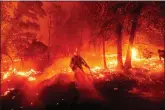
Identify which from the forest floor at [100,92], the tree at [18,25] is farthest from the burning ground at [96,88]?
the tree at [18,25]

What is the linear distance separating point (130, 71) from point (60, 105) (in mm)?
8456

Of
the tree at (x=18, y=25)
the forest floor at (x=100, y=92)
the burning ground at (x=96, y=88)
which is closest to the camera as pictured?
the forest floor at (x=100, y=92)

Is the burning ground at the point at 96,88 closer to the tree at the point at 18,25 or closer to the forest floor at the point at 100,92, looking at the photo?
the forest floor at the point at 100,92

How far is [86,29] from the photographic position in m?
28.0

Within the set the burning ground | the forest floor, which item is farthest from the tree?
the forest floor

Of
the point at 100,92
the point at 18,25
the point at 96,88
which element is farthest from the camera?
the point at 18,25

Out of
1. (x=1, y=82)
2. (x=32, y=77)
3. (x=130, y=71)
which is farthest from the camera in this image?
(x=130, y=71)

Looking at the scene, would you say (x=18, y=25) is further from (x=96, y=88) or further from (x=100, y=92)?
(x=100, y=92)

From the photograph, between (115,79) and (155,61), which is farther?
(155,61)

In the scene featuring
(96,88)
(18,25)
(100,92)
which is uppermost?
(18,25)

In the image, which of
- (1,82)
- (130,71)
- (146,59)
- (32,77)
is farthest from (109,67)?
(1,82)

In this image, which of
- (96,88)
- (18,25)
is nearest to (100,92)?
(96,88)

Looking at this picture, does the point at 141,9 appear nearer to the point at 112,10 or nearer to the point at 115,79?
the point at 112,10

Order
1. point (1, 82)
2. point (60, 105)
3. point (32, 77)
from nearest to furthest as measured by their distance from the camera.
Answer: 1. point (60, 105)
2. point (1, 82)
3. point (32, 77)
